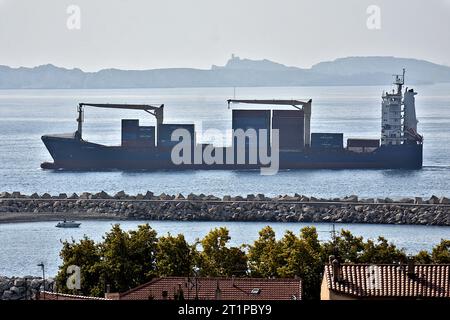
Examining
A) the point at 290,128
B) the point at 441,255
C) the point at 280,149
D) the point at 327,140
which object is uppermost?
the point at 290,128

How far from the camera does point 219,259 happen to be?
1192 centimetres

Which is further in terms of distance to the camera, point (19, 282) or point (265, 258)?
point (19, 282)

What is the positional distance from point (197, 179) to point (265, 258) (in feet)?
68.0

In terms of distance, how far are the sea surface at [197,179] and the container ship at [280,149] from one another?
1.59 ft

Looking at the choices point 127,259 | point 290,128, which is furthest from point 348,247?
point 290,128

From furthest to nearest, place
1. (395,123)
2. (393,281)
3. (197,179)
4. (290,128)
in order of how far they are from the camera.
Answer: (290,128)
(395,123)
(197,179)
(393,281)

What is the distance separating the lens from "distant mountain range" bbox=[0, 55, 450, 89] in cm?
7012

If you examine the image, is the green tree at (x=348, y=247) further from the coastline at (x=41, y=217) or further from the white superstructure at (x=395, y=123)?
the white superstructure at (x=395, y=123)

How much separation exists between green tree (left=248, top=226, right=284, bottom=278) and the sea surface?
356 centimetres

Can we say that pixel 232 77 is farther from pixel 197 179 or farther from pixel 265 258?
pixel 265 258

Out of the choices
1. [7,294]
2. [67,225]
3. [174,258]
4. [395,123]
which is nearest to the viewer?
[174,258]

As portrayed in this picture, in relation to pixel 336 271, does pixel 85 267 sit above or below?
below
